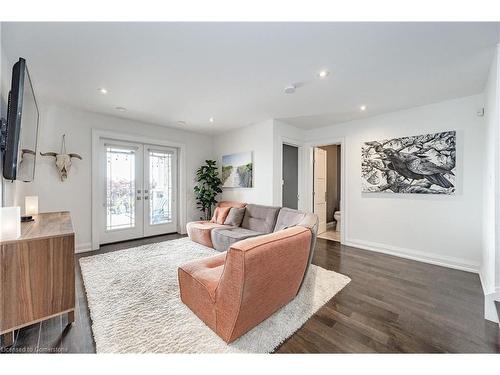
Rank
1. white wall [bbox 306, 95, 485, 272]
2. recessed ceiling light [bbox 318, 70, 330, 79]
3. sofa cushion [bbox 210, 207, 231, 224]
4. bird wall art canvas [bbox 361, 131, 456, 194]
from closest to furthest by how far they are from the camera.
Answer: recessed ceiling light [bbox 318, 70, 330, 79]
white wall [bbox 306, 95, 485, 272]
bird wall art canvas [bbox 361, 131, 456, 194]
sofa cushion [bbox 210, 207, 231, 224]

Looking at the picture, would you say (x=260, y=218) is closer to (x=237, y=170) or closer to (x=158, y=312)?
(x=237, y=170)

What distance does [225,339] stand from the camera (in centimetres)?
146

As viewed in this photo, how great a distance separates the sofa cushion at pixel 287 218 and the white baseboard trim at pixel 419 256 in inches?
65.7

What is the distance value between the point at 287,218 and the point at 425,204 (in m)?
2.14

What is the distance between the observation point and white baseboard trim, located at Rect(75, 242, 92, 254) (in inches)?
138

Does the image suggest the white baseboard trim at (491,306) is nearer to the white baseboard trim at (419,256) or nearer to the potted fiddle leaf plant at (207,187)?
the white baseboard trim at (419,256)

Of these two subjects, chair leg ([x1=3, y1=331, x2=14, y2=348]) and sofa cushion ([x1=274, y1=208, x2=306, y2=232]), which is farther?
sofa cushion ([x1=274, y1=208, x2=306, y2=232])

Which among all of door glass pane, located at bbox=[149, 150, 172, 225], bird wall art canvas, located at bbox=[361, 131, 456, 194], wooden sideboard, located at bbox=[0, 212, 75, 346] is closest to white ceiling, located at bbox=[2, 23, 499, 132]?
bird wall art canvas, located at bbox=[361, 131, 456, 194]

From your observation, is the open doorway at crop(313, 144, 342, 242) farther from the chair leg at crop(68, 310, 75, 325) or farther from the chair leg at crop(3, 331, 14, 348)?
the chair leg at crop(3, 331, 14, 348)

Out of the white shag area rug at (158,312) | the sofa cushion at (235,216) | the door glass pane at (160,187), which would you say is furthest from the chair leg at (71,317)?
the door glass pane at (160,187)

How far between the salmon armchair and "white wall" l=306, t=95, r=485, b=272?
240 centimetres

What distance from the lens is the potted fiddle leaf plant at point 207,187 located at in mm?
4840
